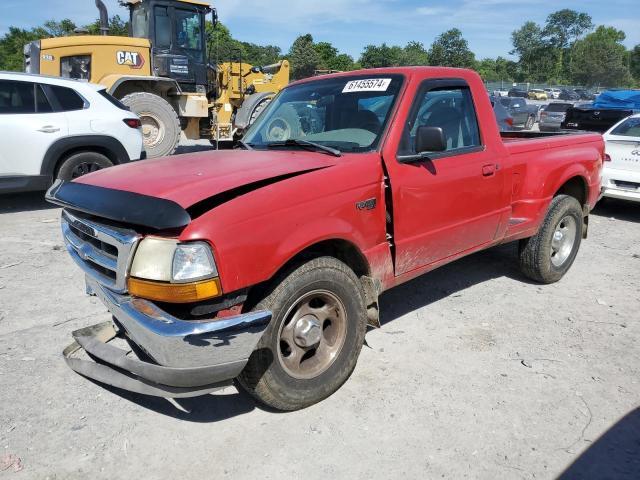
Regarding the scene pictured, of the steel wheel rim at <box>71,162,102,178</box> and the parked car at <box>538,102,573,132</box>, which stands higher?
the parked car at <box>538,102,573,132</box>

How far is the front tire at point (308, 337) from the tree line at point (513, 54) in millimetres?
32830

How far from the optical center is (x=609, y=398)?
126 inches

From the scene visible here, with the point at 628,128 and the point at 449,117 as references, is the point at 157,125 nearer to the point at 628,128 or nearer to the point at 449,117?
the point at 449,117

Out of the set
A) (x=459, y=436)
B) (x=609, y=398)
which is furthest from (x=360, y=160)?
(x=609, y=398)

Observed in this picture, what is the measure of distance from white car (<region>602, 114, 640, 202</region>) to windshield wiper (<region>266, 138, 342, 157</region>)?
6059 mm

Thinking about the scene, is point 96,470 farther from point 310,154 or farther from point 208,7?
point 208,7

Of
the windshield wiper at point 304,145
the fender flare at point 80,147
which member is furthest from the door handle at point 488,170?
the fender flare at point 80,147

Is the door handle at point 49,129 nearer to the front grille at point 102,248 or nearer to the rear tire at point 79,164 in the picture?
the rear tire at point 79,164

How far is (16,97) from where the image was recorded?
707 centimetres

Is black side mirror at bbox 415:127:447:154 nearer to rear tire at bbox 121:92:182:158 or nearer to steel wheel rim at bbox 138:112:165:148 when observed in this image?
rear tire at bbox 121:92:182:158

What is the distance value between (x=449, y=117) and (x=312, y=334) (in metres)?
2.14

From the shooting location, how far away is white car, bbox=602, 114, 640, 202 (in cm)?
791

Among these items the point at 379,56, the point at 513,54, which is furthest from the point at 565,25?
the point at 379,56

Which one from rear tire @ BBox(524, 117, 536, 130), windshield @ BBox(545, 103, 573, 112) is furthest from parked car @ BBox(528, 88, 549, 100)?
windshield @ BBox(545, 103, 573, 112)
